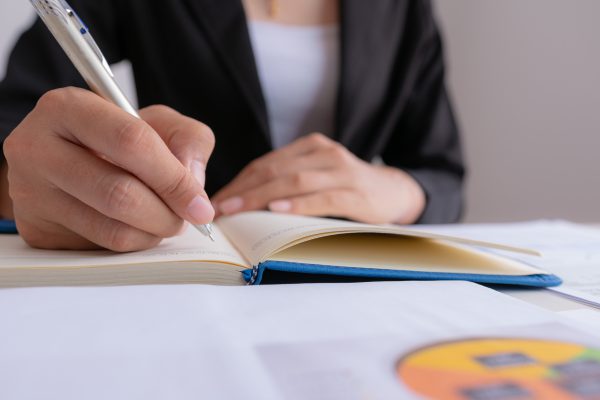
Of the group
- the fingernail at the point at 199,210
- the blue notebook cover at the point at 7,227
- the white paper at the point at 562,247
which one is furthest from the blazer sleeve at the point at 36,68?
the white paper at the point at 562,247

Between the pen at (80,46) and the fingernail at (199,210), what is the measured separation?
17 mm

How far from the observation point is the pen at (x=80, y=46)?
1.09 ft

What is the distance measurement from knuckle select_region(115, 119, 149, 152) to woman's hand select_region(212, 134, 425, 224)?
0.77 ft

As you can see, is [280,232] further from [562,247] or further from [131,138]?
[562,247]

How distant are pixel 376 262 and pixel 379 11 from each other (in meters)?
0.63

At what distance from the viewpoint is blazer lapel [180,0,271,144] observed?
30.4 inches

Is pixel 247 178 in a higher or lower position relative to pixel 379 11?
lower

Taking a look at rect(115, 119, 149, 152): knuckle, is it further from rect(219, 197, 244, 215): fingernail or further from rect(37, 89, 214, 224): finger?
rect(219, 197, 244, 215): fingernail

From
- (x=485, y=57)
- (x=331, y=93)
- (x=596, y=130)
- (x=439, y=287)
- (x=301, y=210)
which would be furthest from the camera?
(x=485, y=57)

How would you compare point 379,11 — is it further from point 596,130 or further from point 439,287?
point 596,130

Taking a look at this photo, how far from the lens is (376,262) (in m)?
0.36

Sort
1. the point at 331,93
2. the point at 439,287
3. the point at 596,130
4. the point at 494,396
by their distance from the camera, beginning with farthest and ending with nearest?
the point at 596,130, the point at 331,93, the point at 439,287, the point at 494,396

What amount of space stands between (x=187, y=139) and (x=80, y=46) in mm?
95

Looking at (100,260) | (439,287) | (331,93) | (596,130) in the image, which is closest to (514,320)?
(439,287)
